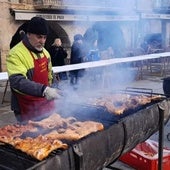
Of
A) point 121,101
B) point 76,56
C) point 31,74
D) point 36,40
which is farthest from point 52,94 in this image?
point 76,56

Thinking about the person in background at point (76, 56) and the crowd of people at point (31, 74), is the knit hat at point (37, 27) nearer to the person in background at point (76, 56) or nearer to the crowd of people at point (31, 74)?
the crowd of people at point (31, 74)

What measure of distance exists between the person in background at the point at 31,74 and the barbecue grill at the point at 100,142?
0.33m

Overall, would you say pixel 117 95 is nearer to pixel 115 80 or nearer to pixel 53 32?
pixel 115 80

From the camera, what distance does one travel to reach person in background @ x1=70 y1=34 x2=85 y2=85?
829 centimetres

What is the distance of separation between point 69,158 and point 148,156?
192cm

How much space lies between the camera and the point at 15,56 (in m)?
3.01

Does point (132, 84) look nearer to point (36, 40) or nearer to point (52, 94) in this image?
point (36, 40)

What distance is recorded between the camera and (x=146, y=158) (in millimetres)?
3779

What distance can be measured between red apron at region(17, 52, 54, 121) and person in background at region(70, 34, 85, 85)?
4.85 meters

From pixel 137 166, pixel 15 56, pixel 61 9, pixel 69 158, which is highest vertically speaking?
pixel 61 9

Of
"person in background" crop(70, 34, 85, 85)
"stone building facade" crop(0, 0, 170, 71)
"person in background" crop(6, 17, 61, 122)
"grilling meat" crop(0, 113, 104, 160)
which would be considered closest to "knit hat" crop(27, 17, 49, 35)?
"person in background" crop(6, 17, 61, 122)

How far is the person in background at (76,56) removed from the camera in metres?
8.29

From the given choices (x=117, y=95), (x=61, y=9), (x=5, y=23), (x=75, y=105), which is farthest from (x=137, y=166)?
(x=61, y=9)

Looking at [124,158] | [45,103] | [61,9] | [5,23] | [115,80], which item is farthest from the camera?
[61,9]
